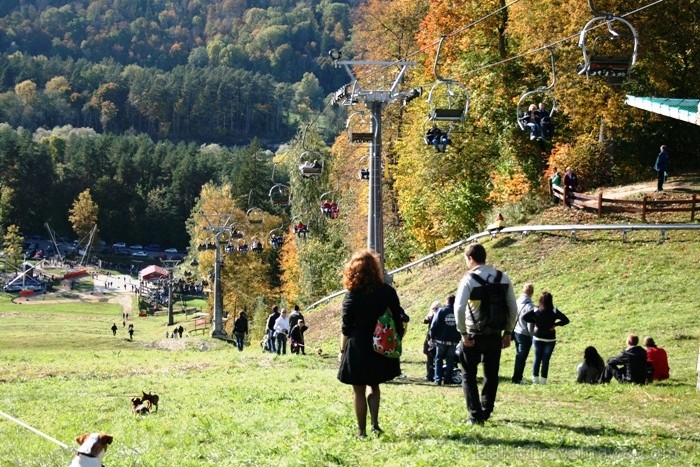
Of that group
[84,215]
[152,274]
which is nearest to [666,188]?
[152,274]

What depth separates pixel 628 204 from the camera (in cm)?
3434

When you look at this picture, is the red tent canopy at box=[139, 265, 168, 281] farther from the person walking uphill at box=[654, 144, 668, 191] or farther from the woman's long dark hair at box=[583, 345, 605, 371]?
the woman's long dark hair at box=[583, 345, 605, 371]

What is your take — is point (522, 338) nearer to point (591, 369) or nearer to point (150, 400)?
point (591, 369)

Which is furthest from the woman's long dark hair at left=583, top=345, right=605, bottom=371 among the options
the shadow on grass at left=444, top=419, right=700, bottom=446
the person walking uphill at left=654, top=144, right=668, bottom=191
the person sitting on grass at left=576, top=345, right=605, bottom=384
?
the person walking uphill at left=654, top=144, right=668, bottom=191

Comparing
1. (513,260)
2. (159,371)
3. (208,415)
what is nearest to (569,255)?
(513,260)

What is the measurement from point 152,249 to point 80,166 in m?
19.1

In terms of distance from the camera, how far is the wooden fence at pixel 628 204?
106 feet

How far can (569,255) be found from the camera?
33.2 meters

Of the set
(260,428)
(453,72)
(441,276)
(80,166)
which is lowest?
(260,428)

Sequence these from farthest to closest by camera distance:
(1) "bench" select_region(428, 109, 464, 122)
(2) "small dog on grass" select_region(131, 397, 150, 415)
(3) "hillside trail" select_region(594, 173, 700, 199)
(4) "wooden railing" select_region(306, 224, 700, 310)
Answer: (3) "hillside trail" select_region(594, 173, 700, 199), (4) "wooden railing" select_region(306, 224, 700, 310), (1) "bench" select_region(428, 109, 464, 122), (2) "small dog on grass" select_region(131, 397, 150, 415)

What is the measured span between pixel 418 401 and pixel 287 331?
50.0 ft

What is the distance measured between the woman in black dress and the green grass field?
73 centimetres

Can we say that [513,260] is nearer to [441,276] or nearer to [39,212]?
[441,276]

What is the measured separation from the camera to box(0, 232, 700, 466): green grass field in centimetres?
1009
